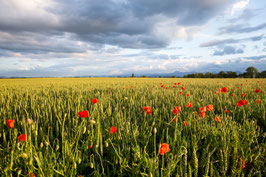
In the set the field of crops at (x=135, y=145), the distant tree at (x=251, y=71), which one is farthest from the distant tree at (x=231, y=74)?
the field of crops at (x=135, y=145)

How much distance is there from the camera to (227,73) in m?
53.8

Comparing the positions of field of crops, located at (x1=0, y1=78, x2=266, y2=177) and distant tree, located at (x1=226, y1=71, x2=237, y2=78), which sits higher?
distant tree, located at (x1=226, y1=71, x2=237, y2=78)

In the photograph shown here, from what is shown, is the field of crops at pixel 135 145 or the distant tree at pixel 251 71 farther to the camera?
the distant tree at pixel 251 71

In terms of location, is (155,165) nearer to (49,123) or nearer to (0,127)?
(49,123)

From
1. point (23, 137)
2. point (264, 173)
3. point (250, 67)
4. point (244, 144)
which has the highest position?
point (250, 67)

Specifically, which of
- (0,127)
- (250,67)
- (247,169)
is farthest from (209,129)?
(250,67)

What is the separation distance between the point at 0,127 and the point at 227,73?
216 feet

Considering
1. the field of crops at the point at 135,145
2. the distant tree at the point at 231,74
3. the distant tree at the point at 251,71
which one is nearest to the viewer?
the field of crops at the point at 135,145

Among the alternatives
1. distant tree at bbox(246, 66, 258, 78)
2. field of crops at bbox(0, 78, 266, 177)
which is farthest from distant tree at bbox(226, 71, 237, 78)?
field of crops at bbox(0, 78, 266, 177)

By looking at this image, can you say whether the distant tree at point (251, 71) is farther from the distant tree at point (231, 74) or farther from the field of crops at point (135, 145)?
the field of crops at point (135, 145)

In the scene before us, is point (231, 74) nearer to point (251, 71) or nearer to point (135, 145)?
point (251, 71)

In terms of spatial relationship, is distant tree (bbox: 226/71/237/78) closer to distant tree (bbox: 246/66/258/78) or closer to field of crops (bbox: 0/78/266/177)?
distant tree (bbox: 246/66/258/78)

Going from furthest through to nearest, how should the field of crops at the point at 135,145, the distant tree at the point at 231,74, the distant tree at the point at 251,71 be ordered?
the distant tree at the point at 251,71, the distant tree at the point at 231,74, the field of crops at the point at 135,145

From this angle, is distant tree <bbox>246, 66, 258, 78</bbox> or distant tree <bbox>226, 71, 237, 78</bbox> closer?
distant tree <bbox>226, 71, 237, 78</bbox>
